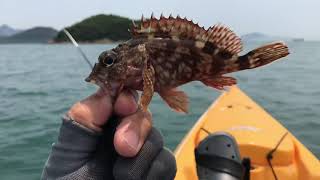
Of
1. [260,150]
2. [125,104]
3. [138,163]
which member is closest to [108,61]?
[125,104]

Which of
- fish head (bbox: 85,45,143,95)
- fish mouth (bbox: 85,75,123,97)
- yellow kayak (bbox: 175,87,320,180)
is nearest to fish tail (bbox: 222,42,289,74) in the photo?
fish head (bbox: 85,45,143,95)

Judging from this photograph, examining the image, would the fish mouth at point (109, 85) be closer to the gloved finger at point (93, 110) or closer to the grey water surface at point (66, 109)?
the gloved finger at point (93, 110)

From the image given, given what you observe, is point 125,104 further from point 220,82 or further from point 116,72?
point 220,82

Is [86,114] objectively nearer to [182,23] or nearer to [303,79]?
[182,23]

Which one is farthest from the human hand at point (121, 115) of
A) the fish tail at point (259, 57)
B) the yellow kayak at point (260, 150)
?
the yellow kayak at point (260, 150)

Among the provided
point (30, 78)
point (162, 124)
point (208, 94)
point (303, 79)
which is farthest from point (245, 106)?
point (30, 78)

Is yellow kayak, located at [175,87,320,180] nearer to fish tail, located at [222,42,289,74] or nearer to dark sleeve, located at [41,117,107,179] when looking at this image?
dark sleeve, located at [41,117,107,179]
